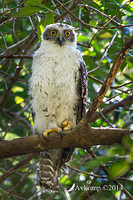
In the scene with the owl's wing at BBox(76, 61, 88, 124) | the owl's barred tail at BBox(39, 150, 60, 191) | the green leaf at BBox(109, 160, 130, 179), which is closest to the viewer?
the green leaf at BBox(109, 160, 130, 179)

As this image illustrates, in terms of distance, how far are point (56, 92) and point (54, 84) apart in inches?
4.0

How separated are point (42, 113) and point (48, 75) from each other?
55cm

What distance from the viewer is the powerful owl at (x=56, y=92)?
A: 3.22 meters

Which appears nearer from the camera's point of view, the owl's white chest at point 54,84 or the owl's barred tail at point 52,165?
the owl's white chest at point 54,84

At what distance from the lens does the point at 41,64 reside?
3.32 metres

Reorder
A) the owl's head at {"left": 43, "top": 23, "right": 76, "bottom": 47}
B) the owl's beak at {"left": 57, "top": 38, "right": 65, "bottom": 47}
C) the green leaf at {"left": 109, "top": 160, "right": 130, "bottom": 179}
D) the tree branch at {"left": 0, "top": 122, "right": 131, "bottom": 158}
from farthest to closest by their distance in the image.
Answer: the owl's head at {"left": 43, "top": 23, "right": 76, "bottom": 47}, the owl's beak at {"left": 57, "top": 38, "right": 65, "bottom": 47}, the tree branch at {"left": 0, "top": 122, "right": 131, "bottom": 158}, the green leaf at {"left": 109, "top": 160, "right": 130, "bottom": 179}

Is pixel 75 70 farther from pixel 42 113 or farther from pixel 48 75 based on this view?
pixel 42 113

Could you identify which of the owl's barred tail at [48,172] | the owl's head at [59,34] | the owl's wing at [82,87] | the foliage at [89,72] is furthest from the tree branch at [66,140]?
the owl's head at [59,34]

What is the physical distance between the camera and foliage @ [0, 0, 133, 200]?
328 cm

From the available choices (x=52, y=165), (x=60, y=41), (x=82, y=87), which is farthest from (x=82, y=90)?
(x=52, y=165)

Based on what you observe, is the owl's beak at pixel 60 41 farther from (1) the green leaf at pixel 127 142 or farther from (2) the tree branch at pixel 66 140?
(1) the green leaf at pixel 127 142

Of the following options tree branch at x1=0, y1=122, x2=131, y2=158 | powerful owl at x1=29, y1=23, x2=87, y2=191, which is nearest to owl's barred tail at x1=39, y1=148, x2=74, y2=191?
powerful owl at x1=29, y1=23, x2=87, y2=191

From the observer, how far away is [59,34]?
3.73m

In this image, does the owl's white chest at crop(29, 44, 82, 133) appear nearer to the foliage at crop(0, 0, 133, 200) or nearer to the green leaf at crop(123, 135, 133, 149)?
the foliage at crop(0, 0, 133, 200)
